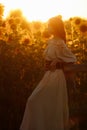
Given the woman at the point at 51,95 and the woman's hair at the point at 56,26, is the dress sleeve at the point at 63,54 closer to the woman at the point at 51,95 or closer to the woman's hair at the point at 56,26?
the woman at the point at 51,95

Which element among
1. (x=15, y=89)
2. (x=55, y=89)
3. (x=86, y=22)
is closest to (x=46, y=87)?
(x=55, y=89)

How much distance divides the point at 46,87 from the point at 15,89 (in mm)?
2051

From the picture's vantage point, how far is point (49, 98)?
21.7 feet

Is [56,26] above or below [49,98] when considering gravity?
above

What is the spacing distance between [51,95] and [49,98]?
0.14 feet

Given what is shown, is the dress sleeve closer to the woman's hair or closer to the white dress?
the white dress

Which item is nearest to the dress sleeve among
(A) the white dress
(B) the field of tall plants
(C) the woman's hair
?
(A) the white dress

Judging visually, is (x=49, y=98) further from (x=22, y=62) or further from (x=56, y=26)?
(x=22, y=62)

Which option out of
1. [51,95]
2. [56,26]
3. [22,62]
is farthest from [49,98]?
[22,62]

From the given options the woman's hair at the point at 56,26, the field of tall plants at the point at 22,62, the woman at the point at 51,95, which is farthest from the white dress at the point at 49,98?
the field of tall plants at the point at 22,62

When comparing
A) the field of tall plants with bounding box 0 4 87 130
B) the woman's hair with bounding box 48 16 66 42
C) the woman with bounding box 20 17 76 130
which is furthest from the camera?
the field of tall plants with bounding box 0 4 87 130

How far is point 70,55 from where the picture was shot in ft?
21.7

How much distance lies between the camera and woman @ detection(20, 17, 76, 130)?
21.5 feet

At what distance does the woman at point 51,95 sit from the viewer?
655 centimetres
